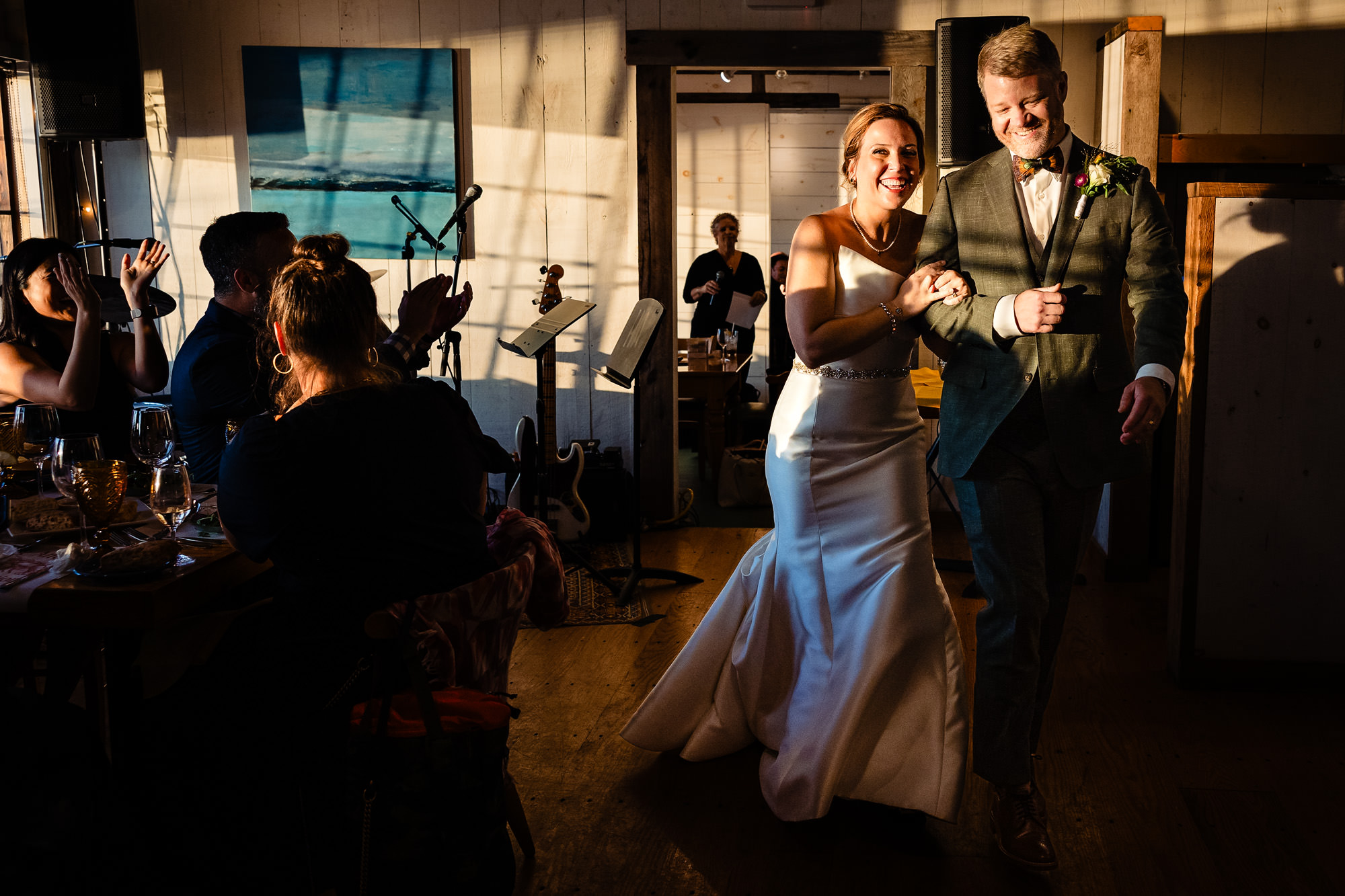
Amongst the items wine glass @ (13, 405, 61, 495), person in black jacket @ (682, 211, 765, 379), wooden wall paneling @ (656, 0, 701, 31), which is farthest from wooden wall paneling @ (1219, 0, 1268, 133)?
wine glass @ (13, 405, 61, 495)

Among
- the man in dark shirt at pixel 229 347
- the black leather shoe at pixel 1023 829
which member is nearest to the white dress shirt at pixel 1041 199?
the black leather shoe at pixel 1023 829

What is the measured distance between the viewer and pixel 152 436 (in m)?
2.23

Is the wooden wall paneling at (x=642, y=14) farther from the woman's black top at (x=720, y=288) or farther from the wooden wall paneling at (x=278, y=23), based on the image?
the woman's black top at (x=720, y=288)

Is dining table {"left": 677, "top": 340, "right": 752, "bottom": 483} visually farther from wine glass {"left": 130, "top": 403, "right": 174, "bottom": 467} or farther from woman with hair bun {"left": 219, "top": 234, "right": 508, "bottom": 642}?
woman with hair bun {"left": 219, "top": 234, "right": 508, "bottom": 642}

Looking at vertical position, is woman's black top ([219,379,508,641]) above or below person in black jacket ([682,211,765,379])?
below

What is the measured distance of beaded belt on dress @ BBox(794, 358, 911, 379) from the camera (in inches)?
91.4

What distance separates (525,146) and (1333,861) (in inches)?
170

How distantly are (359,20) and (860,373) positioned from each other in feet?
12.6

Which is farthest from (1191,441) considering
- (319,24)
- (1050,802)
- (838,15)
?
(319,24)

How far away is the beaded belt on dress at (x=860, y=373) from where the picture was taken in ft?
7.62

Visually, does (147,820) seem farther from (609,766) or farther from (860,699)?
(860,699)

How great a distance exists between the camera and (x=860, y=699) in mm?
2195

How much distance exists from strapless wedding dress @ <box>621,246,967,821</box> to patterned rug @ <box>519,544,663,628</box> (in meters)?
0.97

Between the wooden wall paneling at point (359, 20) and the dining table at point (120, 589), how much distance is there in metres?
3.71
